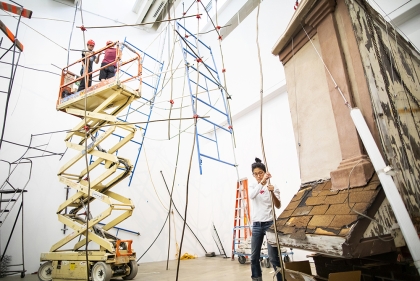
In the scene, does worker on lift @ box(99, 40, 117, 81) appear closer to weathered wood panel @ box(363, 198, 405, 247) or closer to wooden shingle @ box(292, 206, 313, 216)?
wooden shingle @ box(292, 206, 313, 216)

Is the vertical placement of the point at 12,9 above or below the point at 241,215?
above

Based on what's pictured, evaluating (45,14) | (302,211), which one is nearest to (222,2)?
(45,14)

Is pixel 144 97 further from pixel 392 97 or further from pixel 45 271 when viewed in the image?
pixel 392 97

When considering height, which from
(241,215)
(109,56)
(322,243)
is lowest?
(241,215)

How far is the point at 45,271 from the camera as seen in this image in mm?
3824

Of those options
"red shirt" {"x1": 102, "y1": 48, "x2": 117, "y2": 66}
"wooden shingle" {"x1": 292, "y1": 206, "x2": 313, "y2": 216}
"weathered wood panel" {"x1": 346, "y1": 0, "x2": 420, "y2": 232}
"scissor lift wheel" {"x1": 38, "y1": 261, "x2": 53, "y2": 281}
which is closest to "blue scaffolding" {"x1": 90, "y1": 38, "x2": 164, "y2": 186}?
"red shirt" {"x1": 102, "y1": 48, "x2": 117, "y2": 66}

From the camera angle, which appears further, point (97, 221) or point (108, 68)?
point (108, 68)

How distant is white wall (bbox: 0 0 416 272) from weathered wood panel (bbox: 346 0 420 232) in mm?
2615

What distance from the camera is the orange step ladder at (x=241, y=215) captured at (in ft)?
17.3

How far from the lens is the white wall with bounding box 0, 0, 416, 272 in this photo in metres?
4.84

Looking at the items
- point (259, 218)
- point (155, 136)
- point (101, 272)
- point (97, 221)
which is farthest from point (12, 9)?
point (259, 218)

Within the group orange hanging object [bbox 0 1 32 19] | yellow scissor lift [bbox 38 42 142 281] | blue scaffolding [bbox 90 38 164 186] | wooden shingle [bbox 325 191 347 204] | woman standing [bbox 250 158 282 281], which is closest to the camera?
wooden shingle [bbox 325 191 347 204]

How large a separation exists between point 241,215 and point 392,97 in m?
4.36

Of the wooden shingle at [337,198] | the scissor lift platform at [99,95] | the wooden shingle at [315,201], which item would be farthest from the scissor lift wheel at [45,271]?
the wooden shingle at [337,198]
